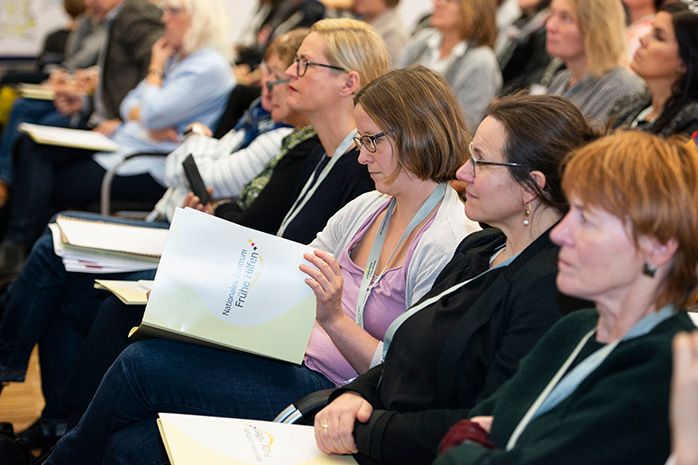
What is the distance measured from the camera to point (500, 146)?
152cm

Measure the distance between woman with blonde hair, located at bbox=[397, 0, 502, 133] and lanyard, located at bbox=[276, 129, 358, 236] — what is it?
1.65 metres

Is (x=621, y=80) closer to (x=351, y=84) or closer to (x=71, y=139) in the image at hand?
(x=351, y=84)

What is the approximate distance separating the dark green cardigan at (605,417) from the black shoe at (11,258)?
10.5ft

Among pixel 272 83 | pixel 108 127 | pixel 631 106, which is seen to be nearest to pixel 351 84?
pixel 272 83

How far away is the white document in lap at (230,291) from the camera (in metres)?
1.66

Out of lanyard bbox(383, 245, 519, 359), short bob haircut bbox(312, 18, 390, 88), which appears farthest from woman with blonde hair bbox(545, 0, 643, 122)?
lanyard bbox(383, 245, 519, 359)

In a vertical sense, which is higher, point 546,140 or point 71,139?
point 546,140

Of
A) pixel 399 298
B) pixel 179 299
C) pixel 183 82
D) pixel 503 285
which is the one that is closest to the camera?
pixel 503 285

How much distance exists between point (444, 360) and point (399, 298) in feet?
1.35

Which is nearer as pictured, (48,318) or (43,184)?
(48,318)

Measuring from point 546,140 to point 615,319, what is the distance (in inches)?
18.5

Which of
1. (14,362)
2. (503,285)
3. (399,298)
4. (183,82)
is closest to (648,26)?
(183,82)

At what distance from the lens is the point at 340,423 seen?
1469 millimetres

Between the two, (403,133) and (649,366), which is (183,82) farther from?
(649,366)
